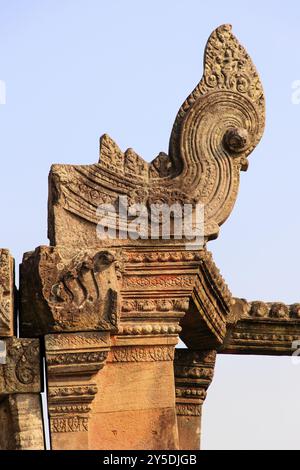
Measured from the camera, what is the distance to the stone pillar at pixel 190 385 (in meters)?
19.9

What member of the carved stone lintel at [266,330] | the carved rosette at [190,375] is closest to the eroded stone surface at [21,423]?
the carved rosette at [190,375]

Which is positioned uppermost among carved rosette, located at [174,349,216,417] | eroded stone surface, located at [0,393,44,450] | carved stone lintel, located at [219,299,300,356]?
carved stone lintel, located at [219,299,300,356]

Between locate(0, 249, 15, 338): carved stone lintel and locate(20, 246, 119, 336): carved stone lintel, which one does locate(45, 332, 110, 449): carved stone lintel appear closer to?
locate(20, 246, 119, 336): carved stone lintel

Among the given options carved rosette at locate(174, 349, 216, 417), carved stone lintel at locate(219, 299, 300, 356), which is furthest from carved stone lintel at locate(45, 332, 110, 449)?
carved stone lintel at locate(219, 299, 300, 356)

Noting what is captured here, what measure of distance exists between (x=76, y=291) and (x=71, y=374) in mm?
729

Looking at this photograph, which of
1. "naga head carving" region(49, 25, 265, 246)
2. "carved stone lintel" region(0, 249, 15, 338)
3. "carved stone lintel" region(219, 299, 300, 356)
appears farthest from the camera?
"carved stone lintel" region(219, 299, 300, 356)

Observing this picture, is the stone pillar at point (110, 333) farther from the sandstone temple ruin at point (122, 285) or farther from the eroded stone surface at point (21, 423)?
the eroded stone surface at point (21, 423)

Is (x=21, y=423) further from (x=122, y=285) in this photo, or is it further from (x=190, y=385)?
(x=190, y=385)

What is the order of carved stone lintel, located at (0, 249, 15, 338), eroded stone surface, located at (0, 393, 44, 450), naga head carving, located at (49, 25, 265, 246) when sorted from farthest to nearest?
naga head carving, located at (49, 25, 265, 246) → carved stone lintel, located at (0, 249, 15, 338) → eroded stone surface, located at (0, 393, 44, 450)

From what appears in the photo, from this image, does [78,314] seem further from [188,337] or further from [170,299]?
[188,337]

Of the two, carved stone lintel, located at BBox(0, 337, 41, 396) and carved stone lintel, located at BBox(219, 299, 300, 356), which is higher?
carved stone lintel, located at BBox(219, 299, 300, 356)

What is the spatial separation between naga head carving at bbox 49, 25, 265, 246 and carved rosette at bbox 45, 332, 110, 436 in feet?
3.04

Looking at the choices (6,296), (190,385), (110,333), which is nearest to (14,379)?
(6,296)

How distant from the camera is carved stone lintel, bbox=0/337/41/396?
58.1 feet
